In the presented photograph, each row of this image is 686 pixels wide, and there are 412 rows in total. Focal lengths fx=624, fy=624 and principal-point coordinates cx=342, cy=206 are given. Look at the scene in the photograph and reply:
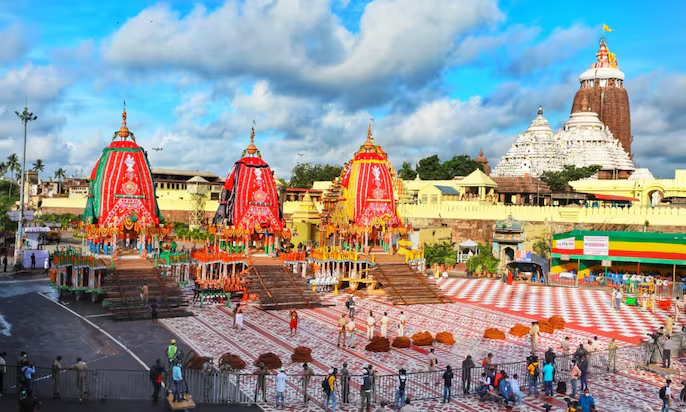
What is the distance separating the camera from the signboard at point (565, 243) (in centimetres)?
3984

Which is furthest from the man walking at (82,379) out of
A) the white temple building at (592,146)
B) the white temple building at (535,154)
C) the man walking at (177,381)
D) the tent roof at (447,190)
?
the white temple building at (592,146)

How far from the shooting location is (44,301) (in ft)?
93.8

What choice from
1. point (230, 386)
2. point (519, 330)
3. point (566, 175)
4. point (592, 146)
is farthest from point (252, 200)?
point (592, 146)

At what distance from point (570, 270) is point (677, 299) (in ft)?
29.8

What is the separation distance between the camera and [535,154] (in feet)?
241

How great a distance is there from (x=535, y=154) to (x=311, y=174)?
117 feet

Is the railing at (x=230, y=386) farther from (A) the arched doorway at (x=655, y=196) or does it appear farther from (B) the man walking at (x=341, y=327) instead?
(A) the arched doorway at (x=655, y=196)

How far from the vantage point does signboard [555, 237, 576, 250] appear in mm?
→ 39844

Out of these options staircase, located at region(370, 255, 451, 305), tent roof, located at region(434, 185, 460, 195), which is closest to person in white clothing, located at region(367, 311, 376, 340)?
staircase, located at region(370, 255, 451, 305)

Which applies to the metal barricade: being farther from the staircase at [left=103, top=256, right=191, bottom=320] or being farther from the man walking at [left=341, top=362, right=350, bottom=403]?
the man walking at [left=341, top=362, right=350, bottom=403]

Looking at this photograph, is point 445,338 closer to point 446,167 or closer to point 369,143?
point 369,143

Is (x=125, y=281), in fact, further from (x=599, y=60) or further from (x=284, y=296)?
(x=599, y=60)

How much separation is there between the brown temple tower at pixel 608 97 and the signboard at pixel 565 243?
49533 millimetres

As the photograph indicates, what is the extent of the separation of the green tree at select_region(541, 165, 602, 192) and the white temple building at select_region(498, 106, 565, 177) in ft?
6.73
